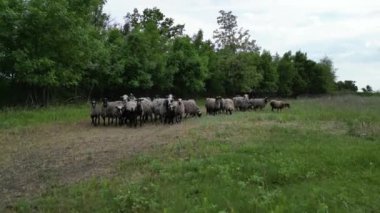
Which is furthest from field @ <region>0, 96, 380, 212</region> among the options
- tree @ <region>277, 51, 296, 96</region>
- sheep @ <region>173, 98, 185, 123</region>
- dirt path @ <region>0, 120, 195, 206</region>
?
tree @ <region>277, 51, 296, 96</region>

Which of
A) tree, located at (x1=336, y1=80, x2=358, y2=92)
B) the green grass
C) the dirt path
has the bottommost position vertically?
the dirt path

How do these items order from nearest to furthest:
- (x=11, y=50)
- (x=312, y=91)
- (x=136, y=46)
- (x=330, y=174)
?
(x=330, y=174)
(x=11, y=50)
(x=136, y=46)
(x=312, y=91)

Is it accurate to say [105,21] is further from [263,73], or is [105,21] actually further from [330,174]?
[330,174]

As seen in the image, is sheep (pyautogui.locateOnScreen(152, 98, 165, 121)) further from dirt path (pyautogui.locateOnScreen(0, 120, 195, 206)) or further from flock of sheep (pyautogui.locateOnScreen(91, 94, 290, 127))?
dirt path (pyautogui.locateOnScreen(0, 120, 195, 206))

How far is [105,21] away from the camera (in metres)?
60.6

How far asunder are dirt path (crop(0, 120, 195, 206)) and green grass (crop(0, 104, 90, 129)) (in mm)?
1467

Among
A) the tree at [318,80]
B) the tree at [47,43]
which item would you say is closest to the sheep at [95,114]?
the tree at [47,43]

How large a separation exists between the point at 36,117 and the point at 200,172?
16191 mm

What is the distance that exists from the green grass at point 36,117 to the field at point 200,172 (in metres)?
4.91

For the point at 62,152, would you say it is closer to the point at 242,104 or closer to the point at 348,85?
the point at 242,104

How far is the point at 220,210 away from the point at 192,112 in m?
21.2

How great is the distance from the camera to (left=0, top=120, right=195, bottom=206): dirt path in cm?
1114

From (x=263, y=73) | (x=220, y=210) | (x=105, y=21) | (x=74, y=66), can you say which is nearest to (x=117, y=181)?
(x=220, y=210)

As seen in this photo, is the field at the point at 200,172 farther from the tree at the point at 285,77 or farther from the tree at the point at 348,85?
the tree at the point at 348,85
